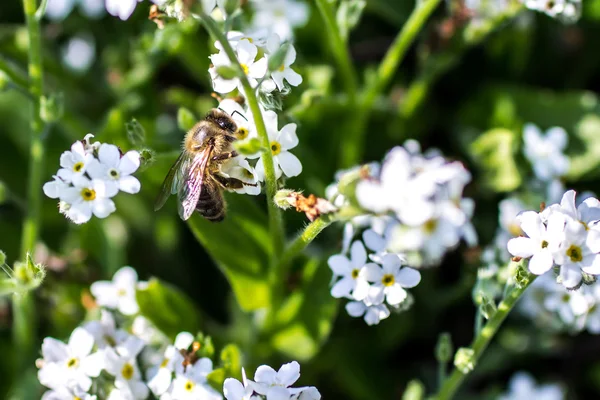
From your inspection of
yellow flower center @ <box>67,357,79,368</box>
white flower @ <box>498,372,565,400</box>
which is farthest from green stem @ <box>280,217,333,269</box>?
white flower @ <box>498,372,565,400</box>

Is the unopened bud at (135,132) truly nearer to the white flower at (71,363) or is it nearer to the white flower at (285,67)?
the white flower at (285,67)

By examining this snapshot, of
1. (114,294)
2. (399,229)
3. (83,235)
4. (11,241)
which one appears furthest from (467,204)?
(11,241)

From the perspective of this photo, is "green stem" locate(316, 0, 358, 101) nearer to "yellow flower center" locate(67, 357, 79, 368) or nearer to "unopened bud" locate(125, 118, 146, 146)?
"unopened bud" locate(125, 118, 146, 146)

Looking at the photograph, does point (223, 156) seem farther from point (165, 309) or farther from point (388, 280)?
point (165, 309)

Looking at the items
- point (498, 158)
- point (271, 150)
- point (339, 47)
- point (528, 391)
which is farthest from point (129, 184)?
point (528, 391)

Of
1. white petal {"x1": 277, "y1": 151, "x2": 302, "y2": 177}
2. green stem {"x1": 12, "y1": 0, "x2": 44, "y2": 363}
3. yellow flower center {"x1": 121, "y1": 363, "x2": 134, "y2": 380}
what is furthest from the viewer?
green stem {"x1": 12, "y1": 0, "x2": 44, "y2": 363}

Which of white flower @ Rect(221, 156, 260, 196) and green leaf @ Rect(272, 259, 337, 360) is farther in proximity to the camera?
green leaf @ Rect(272, 259, 337, 360)

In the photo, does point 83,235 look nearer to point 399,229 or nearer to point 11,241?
point 11,241

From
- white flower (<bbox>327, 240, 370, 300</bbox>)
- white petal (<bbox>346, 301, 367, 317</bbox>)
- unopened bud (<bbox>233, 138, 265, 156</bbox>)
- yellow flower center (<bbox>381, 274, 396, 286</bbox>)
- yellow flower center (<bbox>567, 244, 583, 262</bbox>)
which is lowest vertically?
yellow flower center (<bbox>567, 244, 583, 262</bbox>)
